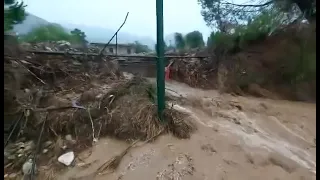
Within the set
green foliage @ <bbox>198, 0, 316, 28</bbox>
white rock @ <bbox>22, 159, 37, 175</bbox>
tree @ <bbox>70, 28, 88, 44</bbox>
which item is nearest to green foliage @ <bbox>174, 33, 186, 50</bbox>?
green foliage @ <bbox>198, 0, 316, 28</bbox>

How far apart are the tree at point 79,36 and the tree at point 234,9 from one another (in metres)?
0.47

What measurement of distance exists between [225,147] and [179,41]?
0.46 m

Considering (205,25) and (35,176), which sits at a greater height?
(205,25)

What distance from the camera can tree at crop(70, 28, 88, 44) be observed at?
4.08ft

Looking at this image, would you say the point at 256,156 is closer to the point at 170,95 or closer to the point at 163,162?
the point at 163,162

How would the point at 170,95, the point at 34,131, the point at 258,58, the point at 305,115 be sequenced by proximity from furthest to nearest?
the point at 170,95, the point at 34,131, the point at 258,58, the point at 305,115

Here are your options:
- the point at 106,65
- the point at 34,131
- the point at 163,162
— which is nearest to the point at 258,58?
the point at 163,162

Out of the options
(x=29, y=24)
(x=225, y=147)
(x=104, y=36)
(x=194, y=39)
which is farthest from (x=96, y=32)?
(x=225, y=147)

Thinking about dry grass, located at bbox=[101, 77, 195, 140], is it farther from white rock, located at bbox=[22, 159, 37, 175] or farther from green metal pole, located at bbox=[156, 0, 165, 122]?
white rock, located at bbox=[22, 159, 37, 175]

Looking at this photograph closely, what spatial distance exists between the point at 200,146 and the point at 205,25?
18.7 inches

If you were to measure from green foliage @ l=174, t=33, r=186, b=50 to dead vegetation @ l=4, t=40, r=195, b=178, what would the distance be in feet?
0.78

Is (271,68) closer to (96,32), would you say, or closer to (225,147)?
(225,147)

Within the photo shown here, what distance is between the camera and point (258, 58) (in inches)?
41.6

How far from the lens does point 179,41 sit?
1345 millimetres
